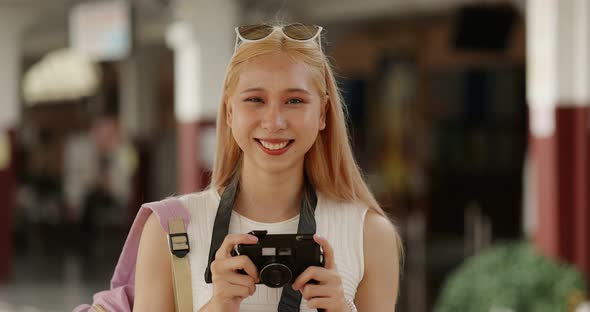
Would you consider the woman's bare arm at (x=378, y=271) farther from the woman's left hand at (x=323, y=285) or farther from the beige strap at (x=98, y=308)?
the beige strap at (x=98, y=308)

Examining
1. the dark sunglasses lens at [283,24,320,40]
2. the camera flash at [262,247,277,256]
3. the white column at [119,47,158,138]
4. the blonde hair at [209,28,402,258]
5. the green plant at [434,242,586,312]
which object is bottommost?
the green plant at [434,242,586,312]

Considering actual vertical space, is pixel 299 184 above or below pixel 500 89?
above

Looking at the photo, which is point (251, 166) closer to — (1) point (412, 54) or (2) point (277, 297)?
(2) point (277, 297)

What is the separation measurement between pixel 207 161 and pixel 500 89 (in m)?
7.77

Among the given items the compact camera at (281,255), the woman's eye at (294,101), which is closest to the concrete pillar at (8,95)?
the woman's eye at (294,101)

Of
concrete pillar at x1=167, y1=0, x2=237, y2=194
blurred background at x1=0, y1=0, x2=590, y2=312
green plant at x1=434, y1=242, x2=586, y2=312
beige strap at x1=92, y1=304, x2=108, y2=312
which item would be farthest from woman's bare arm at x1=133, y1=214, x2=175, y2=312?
concrete pillar at x1=167, y1=0, x2=237, y2=194

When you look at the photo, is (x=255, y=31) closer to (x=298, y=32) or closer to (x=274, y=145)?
(x=298, y=32)

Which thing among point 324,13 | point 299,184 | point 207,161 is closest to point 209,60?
point 207,161

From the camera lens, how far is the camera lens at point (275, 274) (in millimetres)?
1734

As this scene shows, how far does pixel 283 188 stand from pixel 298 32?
298 millimetres

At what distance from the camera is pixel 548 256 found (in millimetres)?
8711

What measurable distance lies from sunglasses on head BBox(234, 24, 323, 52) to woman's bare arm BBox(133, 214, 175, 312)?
1.26ft

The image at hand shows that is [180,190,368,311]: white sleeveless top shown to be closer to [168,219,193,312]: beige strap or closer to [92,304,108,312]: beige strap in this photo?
[168,219,193,312]: beige strap

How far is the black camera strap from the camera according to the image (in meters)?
1.81
